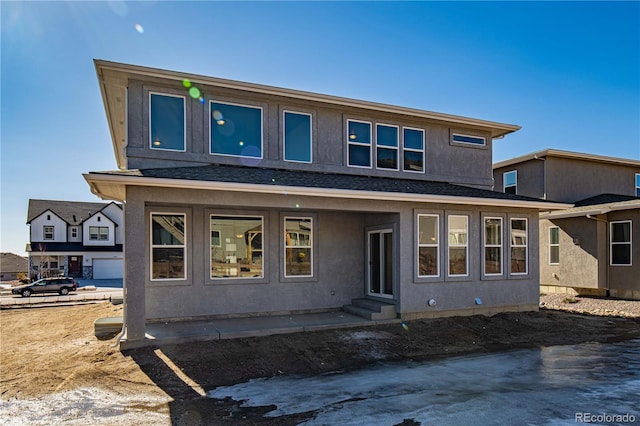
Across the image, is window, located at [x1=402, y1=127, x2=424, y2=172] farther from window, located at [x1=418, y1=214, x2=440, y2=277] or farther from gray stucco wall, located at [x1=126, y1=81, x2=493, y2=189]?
window, located at [x1=418, y1=214, x2=440, y2=277]

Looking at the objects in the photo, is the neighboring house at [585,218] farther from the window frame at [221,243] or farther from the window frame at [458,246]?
the window frame at [221,243]

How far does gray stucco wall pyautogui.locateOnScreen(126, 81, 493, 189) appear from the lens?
9.58m

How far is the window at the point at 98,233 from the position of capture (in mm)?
37875

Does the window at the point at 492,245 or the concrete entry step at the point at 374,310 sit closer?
the concrete entry step at the point at 374,310

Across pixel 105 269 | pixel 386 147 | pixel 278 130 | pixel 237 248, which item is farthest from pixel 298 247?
pixel 105 269

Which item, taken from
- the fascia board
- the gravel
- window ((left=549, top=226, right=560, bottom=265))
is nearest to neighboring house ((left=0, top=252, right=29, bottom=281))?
the fascia board

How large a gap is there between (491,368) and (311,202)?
4.94 m

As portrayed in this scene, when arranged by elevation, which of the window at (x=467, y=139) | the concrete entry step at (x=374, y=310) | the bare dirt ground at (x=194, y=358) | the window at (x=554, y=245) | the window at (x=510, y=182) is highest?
the window at (x=467, y=139)

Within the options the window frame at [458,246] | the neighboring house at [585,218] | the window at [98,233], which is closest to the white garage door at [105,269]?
the window at [98,233]

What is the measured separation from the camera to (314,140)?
37.1ft

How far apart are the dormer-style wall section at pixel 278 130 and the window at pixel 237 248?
154cm

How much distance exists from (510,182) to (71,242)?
3695cm

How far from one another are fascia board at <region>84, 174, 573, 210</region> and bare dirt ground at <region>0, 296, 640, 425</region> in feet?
10.2

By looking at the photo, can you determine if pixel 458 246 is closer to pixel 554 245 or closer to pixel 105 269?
pixel 554 245
